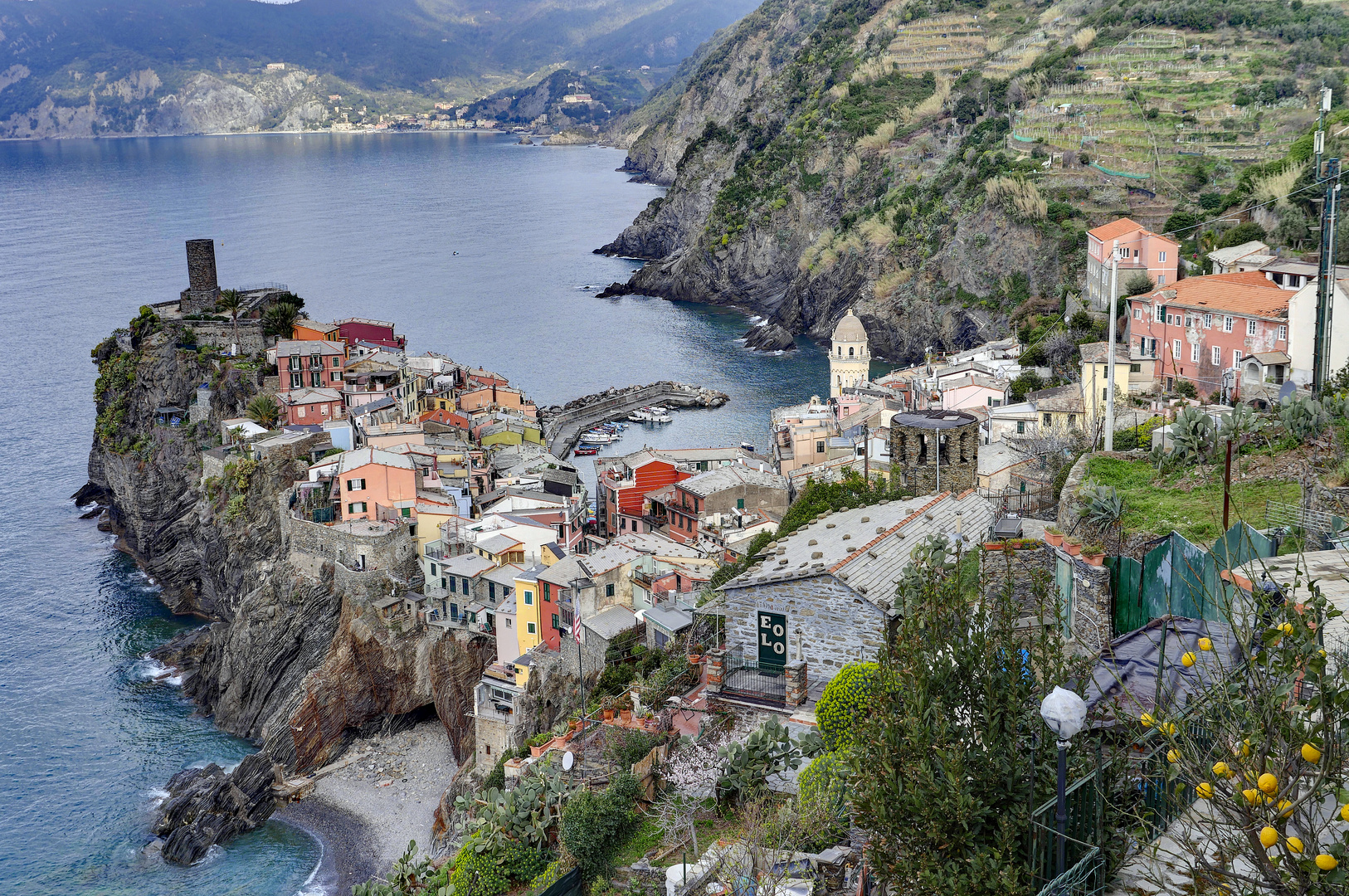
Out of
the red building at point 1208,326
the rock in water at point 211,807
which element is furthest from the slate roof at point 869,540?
the rock in water at point 211,807

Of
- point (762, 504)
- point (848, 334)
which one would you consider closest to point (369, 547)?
point (762, 504)

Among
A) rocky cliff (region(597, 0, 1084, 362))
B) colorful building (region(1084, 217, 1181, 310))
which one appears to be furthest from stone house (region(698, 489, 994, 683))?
rocky cliff (region(597, 0, 1084, 362))

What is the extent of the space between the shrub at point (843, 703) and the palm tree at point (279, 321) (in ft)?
171

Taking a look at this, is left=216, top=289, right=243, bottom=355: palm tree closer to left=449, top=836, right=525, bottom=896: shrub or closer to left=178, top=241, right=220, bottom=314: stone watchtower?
left=178, top=241, right=220, bottom=314: stone watchtower

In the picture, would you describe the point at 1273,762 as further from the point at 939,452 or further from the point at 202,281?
the point at 202,281

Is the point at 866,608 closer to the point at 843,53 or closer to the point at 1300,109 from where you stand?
the point at 1300,109

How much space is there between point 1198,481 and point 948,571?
7.24m

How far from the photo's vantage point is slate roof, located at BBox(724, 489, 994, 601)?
707 inches

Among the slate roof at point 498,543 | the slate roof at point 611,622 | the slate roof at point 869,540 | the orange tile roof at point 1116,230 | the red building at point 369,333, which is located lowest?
the slate roof at point 498,543

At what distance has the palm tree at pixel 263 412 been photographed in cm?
5225

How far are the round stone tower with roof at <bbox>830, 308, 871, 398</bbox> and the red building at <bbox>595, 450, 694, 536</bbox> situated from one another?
69.7 ft

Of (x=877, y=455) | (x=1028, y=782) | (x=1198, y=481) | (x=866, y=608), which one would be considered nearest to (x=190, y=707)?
(x=877, y=455)

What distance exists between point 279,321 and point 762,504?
31717mm

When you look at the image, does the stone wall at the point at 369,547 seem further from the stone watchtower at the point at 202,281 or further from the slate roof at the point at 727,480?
the stone watchtower at the point at 202,281
